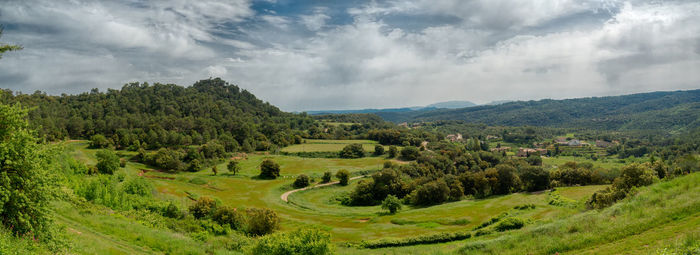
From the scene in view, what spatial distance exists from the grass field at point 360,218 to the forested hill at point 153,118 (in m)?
11.9

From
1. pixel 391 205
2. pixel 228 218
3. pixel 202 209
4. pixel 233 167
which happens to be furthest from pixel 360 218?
pixel 233 167

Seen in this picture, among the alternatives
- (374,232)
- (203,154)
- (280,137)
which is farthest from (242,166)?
(374,232)

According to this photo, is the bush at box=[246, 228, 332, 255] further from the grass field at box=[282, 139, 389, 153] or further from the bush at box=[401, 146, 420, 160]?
the grass field at box=[282, 139, 389, 153]

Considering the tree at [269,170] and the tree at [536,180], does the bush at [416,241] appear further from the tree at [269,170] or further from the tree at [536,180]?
the tree at [269,170]

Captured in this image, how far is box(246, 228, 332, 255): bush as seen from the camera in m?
17.8

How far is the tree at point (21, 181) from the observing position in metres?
11.5

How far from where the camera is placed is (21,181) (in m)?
11.8

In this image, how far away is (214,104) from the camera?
5837 inches

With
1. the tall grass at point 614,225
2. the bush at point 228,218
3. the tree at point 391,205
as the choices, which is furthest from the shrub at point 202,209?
the tall grass at point 614,225

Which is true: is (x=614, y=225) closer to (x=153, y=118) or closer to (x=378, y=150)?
(x=378, y=150)

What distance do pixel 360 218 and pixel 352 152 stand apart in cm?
6033

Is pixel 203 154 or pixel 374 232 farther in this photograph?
pixel 203 154

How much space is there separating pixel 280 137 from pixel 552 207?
98.6 m

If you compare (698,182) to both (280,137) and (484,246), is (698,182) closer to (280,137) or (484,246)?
(484,246)
